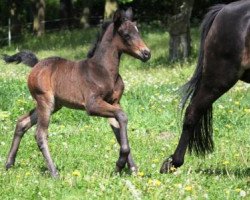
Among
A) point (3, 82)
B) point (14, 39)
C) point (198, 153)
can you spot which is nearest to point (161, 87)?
point (3, 82)

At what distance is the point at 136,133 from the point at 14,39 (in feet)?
86.8

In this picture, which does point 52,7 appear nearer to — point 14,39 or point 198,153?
point 14,39

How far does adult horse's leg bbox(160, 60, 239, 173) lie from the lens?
6.65 m

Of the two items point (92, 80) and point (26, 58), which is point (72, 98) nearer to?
point (92, 80)

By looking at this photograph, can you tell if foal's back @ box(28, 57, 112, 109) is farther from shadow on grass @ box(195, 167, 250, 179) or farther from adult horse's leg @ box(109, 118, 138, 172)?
shadow on grass @ box(195, 167, 250, 179)

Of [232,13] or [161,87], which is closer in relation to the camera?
[232,13]

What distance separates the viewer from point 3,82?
13.1 metres

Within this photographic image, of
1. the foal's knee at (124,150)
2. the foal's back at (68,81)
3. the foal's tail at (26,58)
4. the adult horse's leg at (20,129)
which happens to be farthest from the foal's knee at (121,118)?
the foal's tail at (26,58)

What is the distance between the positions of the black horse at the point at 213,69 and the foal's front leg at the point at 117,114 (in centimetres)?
74

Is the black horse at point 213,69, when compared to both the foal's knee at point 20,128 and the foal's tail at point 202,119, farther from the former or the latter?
the foal's knee at point 20,128

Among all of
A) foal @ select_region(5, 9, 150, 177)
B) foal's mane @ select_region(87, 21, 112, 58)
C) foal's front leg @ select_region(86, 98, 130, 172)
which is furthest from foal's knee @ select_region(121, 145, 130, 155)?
foal's mane @ select_region(87, 21, 112, 58)

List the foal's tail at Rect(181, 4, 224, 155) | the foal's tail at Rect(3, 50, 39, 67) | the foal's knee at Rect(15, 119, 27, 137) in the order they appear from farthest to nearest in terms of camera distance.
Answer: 1. the foal's tail at Rect(3, 50, 39, 67)
2. the foal's knee at Rect(15, 119, 27, 137)
3. the foal's tail at Rect(181, 4, 224, 155)

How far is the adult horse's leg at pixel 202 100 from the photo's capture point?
21.8 ft

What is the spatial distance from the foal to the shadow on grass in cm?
84
